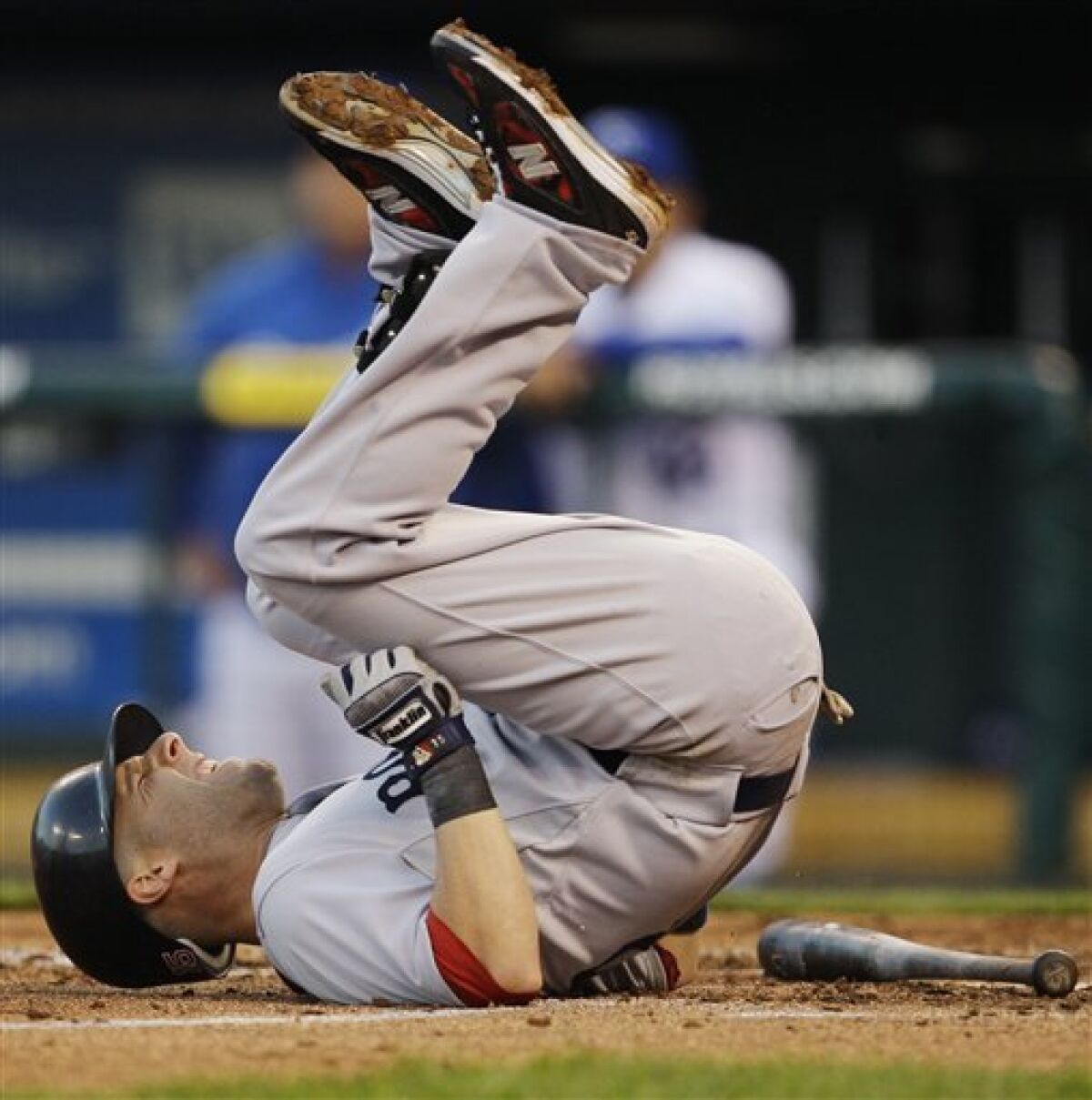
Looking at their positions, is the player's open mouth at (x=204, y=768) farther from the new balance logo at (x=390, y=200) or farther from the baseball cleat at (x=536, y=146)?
the baseball cleat at (x=536, y=146)

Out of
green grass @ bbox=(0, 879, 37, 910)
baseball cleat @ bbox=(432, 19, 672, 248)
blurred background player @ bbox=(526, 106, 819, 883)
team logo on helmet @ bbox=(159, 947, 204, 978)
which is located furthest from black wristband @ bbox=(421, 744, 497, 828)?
blurred background player @ bbox=(526, 106, 819, 883)

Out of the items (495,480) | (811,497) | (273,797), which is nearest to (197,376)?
(495,480)

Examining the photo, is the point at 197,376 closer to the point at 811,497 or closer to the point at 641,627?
the point at 811,497

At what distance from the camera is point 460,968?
13.4 feet

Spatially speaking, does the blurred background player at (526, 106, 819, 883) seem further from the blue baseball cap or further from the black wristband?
the black wristband

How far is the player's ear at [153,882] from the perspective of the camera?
437cm

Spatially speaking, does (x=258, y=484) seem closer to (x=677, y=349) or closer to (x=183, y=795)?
(x=677, y=349)

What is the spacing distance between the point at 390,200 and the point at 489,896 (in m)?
1.09

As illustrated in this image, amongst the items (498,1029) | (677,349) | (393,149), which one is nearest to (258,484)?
(677,349)

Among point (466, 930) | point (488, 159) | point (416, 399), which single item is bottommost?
point (466, 930)

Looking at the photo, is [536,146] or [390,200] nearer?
[536,146]

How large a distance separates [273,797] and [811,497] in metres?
4.76

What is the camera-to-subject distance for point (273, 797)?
4.46 metres

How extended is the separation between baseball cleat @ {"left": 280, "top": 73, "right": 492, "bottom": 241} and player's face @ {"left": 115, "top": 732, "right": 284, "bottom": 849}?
0.92 metres
